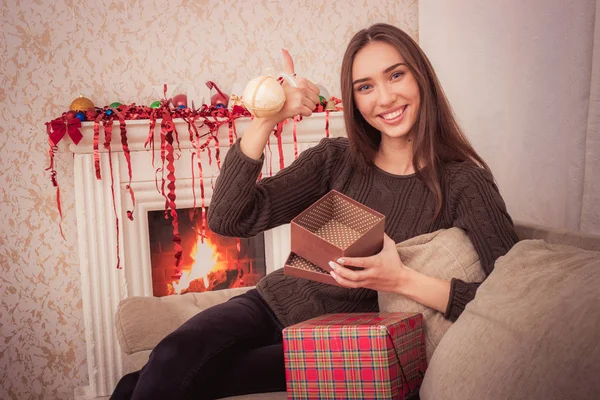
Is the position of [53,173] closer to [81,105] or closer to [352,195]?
[81,105]

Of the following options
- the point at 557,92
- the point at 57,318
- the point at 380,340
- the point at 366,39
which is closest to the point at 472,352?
the point at 380,340

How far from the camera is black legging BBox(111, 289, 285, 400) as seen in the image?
4.64ft

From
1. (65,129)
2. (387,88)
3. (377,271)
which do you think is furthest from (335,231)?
(65,129)

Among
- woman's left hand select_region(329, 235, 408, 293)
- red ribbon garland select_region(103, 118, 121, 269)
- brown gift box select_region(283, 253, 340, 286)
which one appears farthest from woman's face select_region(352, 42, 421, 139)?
red ribbon garland select_region(103, 118, 121, 269)

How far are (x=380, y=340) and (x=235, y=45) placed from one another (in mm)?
2129

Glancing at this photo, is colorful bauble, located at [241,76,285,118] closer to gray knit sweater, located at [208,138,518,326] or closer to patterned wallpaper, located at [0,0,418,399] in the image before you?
gray knit sweater, located at [208,138,518,326]

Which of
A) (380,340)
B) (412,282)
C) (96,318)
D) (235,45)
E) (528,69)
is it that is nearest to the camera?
(380,340)

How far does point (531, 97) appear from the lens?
2098 millimetres

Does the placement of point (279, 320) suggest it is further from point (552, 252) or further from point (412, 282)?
point (552, 252)

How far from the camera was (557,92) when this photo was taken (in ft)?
6.34

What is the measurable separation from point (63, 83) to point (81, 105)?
31 cm

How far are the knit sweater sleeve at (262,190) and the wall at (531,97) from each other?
0.73 m

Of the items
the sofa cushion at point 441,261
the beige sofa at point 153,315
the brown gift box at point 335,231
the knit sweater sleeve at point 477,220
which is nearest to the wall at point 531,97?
the beige sofa at point 153,315

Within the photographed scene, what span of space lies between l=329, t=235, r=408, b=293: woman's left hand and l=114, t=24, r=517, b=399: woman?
0.04 ft
